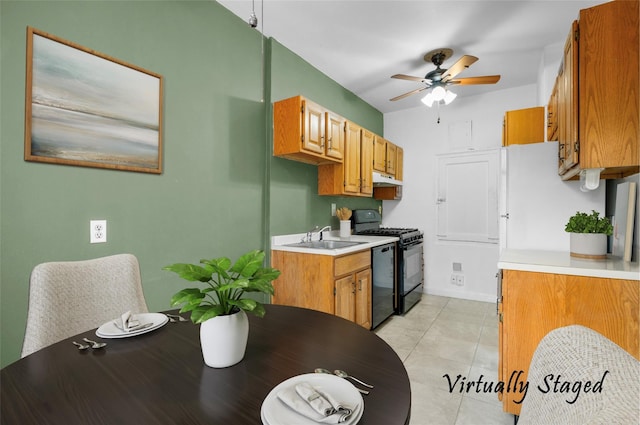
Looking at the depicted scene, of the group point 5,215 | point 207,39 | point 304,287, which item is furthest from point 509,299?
point 207,39

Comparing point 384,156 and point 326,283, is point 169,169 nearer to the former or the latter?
point 326,283

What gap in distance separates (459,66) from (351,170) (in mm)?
1409

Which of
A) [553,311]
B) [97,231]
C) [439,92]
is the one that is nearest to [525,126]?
[439,92]

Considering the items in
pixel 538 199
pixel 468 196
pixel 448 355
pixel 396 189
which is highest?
pixel 396 189

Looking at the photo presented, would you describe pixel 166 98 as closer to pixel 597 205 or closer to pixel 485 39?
pixel 485 39

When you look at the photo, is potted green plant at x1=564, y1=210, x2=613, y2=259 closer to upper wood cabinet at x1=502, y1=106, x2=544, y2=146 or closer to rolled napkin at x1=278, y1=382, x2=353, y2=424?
upper wood cabinet at x1=502, y1=106, x2=544, y2=146

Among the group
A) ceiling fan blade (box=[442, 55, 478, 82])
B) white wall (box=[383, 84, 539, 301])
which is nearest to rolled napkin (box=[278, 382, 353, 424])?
ceiling fan blade (box=[442, 55, 478, 82])

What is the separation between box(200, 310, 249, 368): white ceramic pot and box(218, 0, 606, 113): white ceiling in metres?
1.92

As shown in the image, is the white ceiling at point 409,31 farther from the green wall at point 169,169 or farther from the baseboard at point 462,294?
the baseboard at point 462,294

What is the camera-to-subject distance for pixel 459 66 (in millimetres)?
2678

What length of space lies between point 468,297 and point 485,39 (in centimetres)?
320

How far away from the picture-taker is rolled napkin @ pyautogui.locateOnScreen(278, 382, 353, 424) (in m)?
0.61

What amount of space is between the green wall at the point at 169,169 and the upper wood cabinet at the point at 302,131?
0.50ft

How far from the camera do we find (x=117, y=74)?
175 cm
